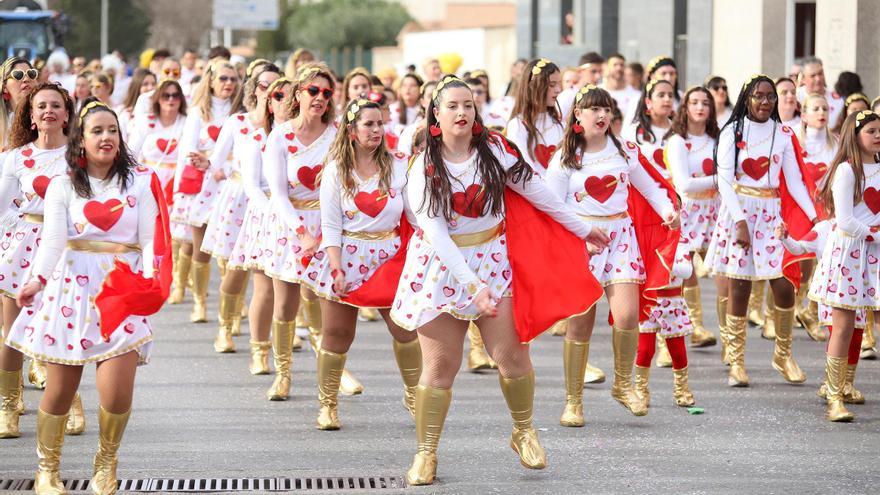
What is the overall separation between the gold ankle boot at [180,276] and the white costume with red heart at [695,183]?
4699mm

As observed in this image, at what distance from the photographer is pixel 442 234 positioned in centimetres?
757

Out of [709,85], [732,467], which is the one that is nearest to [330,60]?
[709,85]

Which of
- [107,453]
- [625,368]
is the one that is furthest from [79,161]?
[625,368]

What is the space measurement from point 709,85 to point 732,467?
5659 mm

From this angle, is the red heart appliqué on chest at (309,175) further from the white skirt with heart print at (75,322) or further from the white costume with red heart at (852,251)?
the white costume with red heart at (852,251)

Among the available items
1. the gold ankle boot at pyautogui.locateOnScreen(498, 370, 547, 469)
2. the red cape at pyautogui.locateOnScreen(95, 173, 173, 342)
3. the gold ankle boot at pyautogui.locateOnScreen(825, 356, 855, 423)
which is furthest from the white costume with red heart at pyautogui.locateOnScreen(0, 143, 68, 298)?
the gold ankle boot at pyautogui.locateOnScreen(825, 356, 855, 423)

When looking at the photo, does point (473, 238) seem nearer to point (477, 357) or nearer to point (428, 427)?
point (428, 427)

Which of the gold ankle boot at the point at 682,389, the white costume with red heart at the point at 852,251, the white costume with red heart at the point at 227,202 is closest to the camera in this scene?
the white costume with red heart at the point at 852,251

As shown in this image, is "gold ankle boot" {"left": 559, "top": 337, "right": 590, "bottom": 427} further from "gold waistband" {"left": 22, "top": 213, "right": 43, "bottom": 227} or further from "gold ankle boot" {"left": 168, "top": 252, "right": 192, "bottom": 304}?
"gold ankle boot" {"left": 168, "top": 252, "right": 192, "bottom": 304}

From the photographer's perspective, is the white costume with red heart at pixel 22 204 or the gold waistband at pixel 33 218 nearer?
the white costume with red heart at pixel 22 204

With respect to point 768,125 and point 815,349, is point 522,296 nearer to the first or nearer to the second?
point 768,125

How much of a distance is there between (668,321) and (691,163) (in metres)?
2.08

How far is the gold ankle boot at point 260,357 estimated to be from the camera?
430 inches

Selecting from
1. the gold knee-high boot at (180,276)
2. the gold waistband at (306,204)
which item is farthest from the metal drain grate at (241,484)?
the gold knee-high boot at (180,276)
